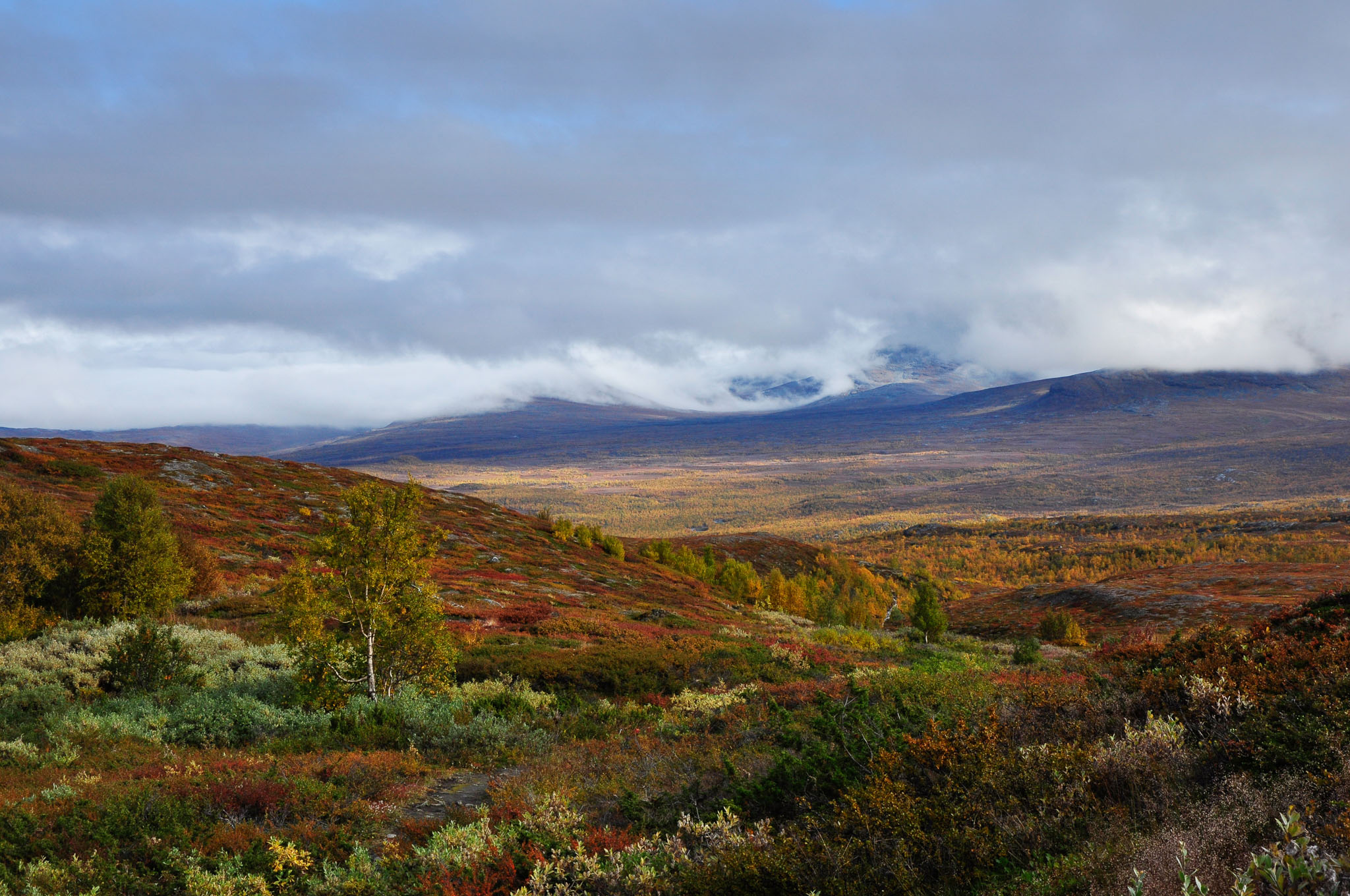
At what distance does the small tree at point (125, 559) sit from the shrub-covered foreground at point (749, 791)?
6.90 meters

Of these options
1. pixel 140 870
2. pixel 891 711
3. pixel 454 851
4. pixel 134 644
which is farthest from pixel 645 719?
pixel 134 644

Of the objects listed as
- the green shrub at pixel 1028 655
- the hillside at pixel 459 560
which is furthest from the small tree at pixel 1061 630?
the hillside at pixel 459 560

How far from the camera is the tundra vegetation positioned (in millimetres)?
4445

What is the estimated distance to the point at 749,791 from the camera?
20.6 feet

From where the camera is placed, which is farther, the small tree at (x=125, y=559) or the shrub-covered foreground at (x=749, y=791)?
the small tree at (x=125, y=559)

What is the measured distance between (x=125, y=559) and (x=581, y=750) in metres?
15.1

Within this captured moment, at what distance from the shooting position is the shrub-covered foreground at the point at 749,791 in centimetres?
425

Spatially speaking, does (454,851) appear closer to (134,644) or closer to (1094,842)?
(1094,842)

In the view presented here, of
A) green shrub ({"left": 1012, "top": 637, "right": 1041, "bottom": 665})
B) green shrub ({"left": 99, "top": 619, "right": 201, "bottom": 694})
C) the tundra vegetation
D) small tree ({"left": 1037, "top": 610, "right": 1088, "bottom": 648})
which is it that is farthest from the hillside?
small tree ({"left": 1037, "top": 610, "right": 1088, "bottom": 648})

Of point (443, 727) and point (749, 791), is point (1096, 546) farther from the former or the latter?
point (749, 791)

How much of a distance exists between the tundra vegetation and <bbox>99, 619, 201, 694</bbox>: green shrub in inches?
2.5

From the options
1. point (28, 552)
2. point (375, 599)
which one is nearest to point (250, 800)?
point (375, 599)

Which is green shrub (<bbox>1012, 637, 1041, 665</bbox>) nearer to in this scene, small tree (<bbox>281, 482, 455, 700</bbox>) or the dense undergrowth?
small tree (<bbox>281, 482, 455, 700</bbox>)

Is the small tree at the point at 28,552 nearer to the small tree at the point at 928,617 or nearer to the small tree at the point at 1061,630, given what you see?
the small tree at the point at 928,617
